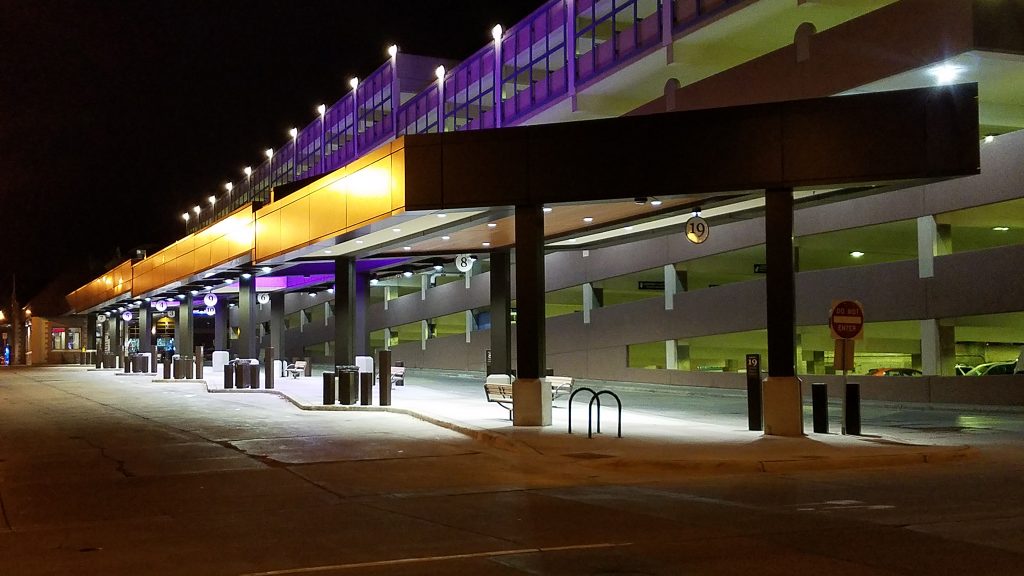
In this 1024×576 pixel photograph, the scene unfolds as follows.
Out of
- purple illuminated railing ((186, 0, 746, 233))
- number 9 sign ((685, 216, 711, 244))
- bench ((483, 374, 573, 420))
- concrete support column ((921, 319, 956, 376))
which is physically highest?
purple illuminated railing ((186, 0, 746, 233))

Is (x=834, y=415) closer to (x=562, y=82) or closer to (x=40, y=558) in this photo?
(x=40, y=558)

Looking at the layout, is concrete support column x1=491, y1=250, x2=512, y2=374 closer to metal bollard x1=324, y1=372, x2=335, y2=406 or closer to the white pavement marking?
metal bollard x1=324, y1=372, x2=335, y2=406

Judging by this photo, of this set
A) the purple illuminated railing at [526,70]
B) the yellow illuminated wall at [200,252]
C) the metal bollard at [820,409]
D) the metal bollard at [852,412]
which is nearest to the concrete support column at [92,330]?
the purple illuminated railing at [526,70]

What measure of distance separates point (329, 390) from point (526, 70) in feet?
83.5

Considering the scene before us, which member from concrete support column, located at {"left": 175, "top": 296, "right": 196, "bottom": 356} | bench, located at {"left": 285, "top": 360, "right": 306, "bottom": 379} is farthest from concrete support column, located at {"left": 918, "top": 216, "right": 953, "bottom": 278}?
concrete support column, located at {"left": 175, "top": 296, "right": 196, "bottom": 356}

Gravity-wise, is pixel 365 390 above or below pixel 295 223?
below

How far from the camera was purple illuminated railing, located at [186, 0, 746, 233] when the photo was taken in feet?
119

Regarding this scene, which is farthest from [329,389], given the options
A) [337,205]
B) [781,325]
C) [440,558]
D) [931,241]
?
[440,558]

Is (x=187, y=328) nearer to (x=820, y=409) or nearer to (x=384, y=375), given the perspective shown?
(x=384, y=375)

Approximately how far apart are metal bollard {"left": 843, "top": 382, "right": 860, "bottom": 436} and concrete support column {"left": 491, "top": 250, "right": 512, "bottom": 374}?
14.0 metres

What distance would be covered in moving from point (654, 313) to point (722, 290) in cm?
388

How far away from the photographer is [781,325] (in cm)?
1703

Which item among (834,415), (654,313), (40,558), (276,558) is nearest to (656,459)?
(276,558)

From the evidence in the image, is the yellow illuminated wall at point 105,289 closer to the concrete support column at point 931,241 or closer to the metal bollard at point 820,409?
the concrete support column at point 931,241
